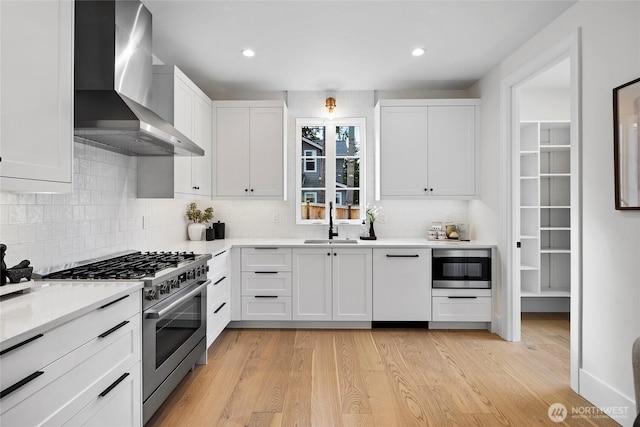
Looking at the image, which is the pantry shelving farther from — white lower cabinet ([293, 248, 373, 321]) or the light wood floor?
white lower cabinet ([293, 248, 373, 321])

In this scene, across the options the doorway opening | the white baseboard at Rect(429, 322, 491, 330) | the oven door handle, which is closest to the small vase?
the oven door handle

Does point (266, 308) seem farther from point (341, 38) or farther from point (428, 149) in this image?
point (341, 38)

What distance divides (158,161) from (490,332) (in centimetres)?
363

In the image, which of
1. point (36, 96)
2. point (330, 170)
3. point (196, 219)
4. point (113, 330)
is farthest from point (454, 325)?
point (36, 96)

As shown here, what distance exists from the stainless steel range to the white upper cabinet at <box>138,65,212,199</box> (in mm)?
612

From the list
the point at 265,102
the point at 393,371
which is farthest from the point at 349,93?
the point at 393,371

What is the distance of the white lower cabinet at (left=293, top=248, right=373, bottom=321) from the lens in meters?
3.80

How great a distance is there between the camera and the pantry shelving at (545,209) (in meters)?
4.20

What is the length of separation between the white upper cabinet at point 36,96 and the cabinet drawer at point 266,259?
2.13 m

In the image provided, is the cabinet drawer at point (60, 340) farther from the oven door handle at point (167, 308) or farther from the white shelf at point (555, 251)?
the white shelf at point (555, 251)

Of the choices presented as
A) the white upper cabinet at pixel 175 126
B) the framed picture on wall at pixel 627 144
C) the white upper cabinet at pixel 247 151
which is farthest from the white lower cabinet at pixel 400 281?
the white upper cabinet at pixel 175 126

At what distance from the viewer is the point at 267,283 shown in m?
3.82

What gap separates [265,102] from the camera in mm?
4145

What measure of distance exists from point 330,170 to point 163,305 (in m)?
2.83
